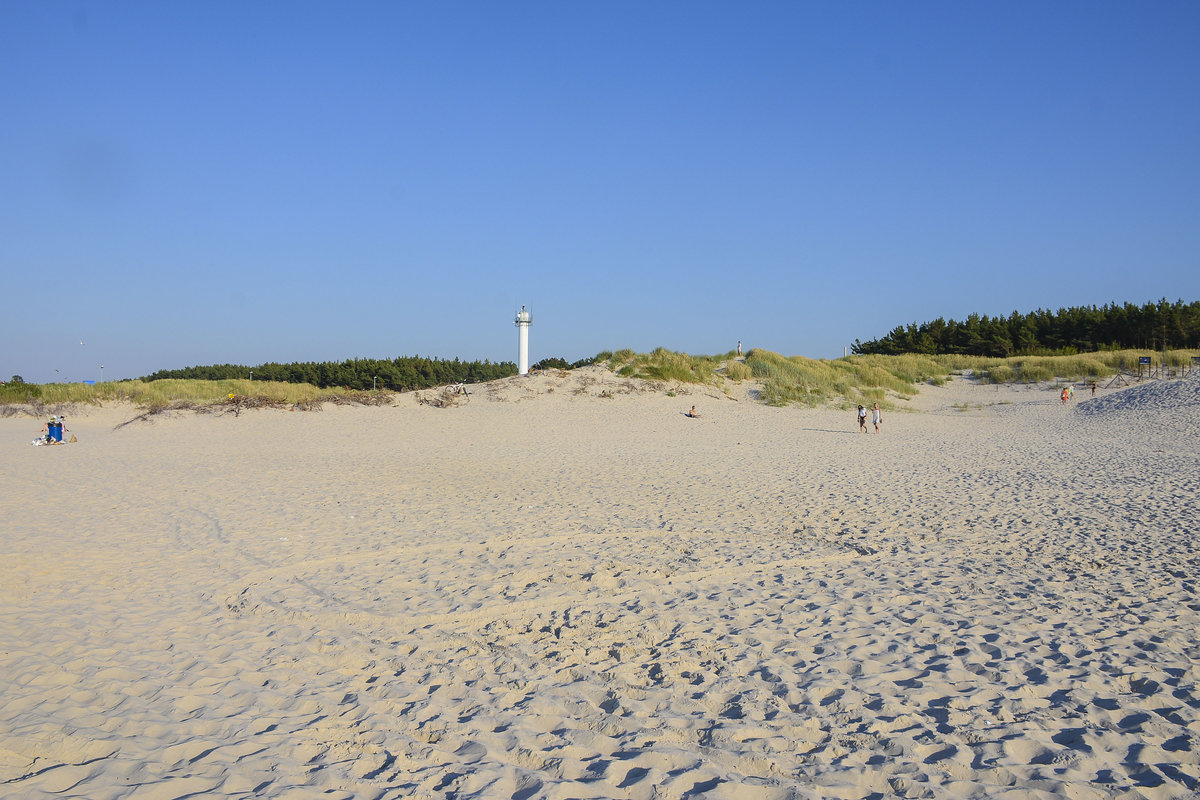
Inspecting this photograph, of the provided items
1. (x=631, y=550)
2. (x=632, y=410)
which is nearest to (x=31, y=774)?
(x=631, y=550)

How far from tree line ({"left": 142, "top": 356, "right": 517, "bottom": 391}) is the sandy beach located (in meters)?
33.7

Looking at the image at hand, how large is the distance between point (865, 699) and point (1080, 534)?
5.64m

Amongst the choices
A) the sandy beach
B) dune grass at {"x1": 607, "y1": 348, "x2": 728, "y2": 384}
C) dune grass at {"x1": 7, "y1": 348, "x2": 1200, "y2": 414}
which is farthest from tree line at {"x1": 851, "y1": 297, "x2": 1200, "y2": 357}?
the sandy beach

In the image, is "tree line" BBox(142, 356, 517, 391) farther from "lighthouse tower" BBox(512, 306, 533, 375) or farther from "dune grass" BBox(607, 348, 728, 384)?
"dune grass" BBox(607, 348, 728, 384)

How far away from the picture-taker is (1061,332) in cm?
4994

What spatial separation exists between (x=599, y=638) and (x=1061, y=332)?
55935mm

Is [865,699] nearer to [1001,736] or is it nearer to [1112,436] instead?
[1001,736]

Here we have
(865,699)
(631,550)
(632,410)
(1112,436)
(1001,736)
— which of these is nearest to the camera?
(1001,736)

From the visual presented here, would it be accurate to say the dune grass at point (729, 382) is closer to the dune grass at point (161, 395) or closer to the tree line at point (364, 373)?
the dune grass at point (161, 395)

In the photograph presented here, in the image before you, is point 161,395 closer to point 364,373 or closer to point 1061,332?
point 364,373

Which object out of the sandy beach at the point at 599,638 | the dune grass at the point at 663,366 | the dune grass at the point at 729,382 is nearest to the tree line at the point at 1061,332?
the dune grass at the point at 729,382

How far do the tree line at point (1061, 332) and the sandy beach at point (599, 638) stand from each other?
4225cm

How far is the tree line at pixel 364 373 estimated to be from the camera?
152 ft

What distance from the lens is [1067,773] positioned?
3.21 metres
